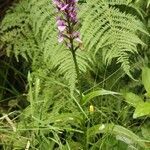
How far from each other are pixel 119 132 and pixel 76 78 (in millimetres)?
490

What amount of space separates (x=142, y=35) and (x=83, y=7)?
379 millimetres

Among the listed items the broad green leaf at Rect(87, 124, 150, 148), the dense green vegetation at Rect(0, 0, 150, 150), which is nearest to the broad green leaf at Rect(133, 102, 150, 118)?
the dense green vegetation at Rect(0, 0, 150, 150)

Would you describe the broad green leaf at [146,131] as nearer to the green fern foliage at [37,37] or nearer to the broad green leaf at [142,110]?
the broad green leaf at [142,110]

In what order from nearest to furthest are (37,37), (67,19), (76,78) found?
(67,19)
(76,78)
(37,37)

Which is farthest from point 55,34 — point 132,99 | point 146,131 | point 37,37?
point 146,131

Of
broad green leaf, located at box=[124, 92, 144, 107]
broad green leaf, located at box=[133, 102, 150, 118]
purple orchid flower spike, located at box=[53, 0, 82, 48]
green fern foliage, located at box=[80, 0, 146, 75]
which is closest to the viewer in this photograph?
purple orchid flower spike, located at box=[53, 0, 82, 48]

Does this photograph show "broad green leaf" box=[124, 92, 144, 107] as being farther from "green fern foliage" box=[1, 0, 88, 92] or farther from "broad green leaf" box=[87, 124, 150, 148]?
"green fern foliage" box=[1, 0, 88, 92]

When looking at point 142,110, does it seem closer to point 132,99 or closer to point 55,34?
point 132,99

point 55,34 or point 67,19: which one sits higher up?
point 67,19

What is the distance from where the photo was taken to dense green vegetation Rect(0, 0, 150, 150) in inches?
75.6

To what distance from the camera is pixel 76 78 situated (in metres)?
2.20

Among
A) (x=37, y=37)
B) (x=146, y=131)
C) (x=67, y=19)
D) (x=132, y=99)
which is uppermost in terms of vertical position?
(x=67, y=19)

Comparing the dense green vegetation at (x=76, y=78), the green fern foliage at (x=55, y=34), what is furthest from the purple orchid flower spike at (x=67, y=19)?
the green fern foliage at (x=55, y=34)

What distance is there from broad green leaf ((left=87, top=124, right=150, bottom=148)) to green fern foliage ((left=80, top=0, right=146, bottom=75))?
1.25 feet
